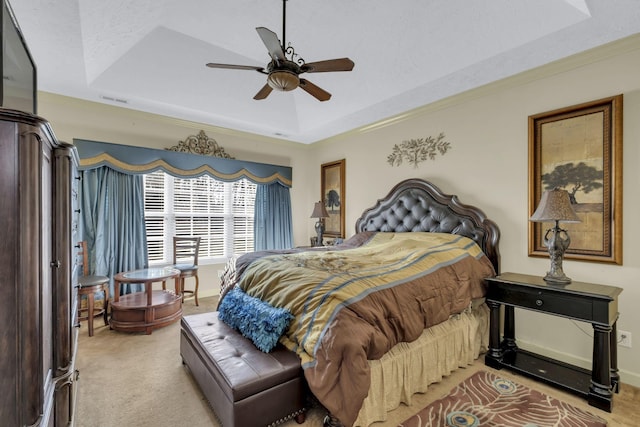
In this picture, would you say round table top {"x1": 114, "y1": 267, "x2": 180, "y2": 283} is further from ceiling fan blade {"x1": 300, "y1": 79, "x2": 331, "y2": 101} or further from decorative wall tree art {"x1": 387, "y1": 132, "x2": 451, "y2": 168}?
decorative wall tree art {"x1": 387, "y1": 132, "x2": 451, "y2": 168}

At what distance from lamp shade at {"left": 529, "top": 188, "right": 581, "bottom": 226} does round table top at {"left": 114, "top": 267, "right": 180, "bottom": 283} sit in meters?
3.72

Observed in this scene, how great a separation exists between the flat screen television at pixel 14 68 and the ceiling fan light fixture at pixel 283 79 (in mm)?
1346

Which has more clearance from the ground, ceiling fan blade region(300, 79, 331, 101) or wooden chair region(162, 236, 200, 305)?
ceiling fan blade region(300, 79, 331, 101)

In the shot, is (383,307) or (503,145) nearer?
(383,307)

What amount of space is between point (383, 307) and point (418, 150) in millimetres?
2562

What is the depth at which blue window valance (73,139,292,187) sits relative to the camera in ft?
11.7

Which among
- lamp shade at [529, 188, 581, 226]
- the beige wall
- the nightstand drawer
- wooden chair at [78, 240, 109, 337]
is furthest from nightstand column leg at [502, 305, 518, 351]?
wooden chair at [78, 240, 109, 337]

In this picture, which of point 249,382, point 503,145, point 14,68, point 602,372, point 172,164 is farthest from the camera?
point 172,164

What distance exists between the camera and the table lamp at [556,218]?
88.4 inches

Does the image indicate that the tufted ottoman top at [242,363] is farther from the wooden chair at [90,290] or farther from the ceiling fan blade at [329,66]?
the ceiling fan blade at [329,66]

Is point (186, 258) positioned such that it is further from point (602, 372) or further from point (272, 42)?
point (602, 372)

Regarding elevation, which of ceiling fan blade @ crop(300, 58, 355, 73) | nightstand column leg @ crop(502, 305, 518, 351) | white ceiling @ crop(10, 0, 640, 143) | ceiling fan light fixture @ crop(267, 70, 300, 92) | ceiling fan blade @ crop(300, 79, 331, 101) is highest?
white ceiling @ crop(10, 0, 640, 143)

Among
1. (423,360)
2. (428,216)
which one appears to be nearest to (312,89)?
(428,216)

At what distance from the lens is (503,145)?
3.04 meters
